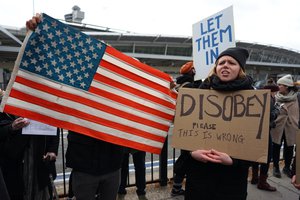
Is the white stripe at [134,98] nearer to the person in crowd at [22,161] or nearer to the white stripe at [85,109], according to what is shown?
the white stripe at [85,109]

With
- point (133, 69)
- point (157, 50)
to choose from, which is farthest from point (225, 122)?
point (157, 50)

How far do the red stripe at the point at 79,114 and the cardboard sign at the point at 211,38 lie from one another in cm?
139

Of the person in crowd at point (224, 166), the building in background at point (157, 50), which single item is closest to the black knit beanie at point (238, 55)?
the person in crowd at point (224, 166)

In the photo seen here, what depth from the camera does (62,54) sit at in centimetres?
225

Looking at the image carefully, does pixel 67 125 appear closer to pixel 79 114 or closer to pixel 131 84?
pixel 79 114

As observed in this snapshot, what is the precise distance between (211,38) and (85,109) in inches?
76.8

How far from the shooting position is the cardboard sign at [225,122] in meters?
1.86

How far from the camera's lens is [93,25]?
72000 mm

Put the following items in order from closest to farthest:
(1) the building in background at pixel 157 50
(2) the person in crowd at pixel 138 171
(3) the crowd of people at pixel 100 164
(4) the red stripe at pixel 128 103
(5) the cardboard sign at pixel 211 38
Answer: (3) the crowd of people at pixel 100 164 < (4) the red stripe at pixel 128 103 < (5) the cardboard sign at pixel 211 38 < (2) the person in crowd at pixel 138 171 < (1) the building in background at pixel 157 50

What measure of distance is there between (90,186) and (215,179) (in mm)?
1074

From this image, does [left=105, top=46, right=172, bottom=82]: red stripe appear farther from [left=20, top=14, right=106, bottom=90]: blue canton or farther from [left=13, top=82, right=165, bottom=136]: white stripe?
[left=13, top=82, right=165, bottom=136]: white stripe

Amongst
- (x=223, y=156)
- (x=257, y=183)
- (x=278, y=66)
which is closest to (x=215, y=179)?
(x=223, y=156)

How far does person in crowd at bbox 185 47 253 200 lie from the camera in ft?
6.31

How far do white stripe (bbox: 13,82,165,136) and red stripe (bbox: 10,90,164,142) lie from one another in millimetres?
25
